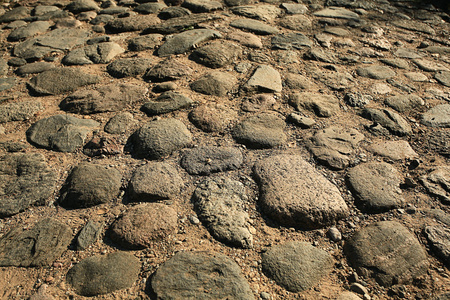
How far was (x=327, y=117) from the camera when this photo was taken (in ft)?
7.19

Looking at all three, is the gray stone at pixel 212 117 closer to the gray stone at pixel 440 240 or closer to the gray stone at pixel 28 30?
the gray stone at pixel 440 240

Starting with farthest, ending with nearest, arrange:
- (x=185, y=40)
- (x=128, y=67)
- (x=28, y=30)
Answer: (x=28, y=30) < (x=185, y=40) < (x=128, y=67)

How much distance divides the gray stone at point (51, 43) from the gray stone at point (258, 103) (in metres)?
1.51

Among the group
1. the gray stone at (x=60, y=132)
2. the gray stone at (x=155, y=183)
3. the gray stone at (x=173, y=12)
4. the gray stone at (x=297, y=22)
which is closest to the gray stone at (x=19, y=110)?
the gray stone at (x=60, y=132)

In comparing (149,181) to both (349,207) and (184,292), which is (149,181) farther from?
(349,207)

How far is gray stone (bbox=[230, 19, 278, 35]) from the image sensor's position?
121 inches

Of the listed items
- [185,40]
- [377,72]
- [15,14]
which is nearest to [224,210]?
[185,40]

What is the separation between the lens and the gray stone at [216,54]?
259 cm

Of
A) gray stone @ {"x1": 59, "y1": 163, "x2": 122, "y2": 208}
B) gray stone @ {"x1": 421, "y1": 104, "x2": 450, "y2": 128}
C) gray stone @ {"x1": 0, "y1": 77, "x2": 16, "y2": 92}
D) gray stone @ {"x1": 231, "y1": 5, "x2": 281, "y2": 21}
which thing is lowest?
gray stone @ {"x1": 0, "y1": 77, "x2": 16, "y2": 92}

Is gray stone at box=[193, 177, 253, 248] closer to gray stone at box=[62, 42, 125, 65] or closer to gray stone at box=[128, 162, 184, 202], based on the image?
gray stone at box=[128, 162, 184, 202]

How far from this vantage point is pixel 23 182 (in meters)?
1.68

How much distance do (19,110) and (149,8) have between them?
1.71 metres

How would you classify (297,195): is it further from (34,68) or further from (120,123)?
(34,68)

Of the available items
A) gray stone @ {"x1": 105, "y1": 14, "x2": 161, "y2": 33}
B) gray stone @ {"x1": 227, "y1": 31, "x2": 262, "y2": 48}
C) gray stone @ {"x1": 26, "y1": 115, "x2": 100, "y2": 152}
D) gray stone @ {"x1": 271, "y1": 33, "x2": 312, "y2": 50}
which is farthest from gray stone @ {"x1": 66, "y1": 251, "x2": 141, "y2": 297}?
gray stone @ {"x1": 105, "y1": 14, "x2": 161, "y2": 33}
